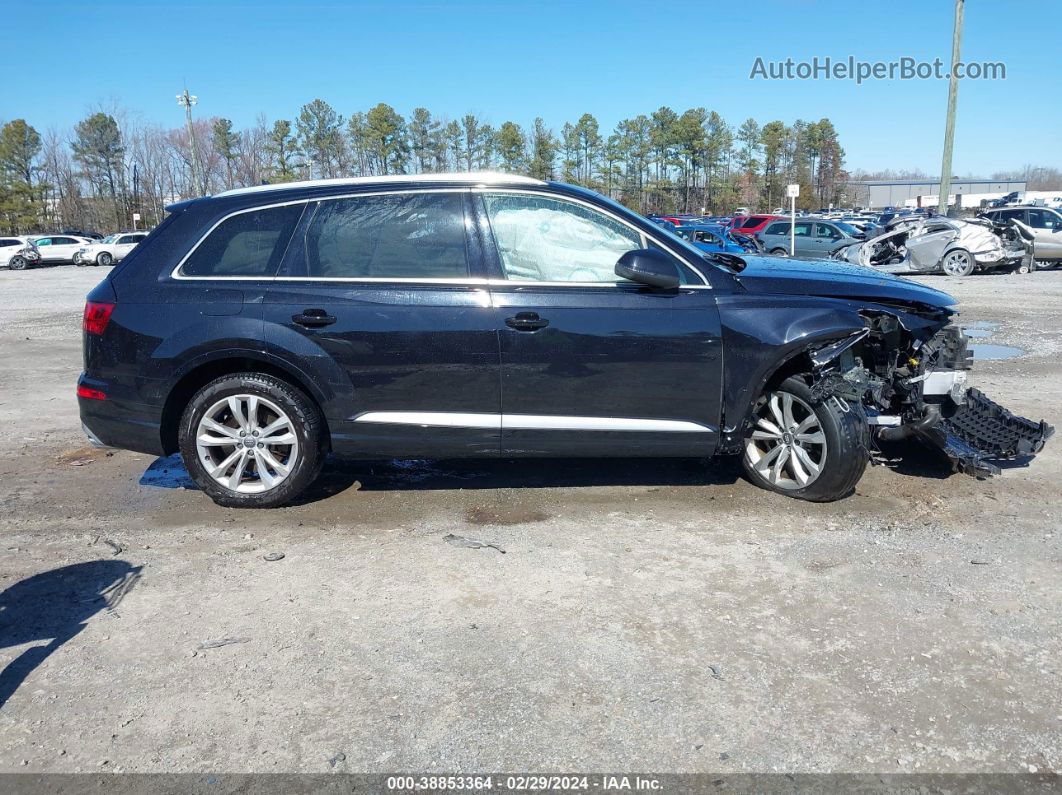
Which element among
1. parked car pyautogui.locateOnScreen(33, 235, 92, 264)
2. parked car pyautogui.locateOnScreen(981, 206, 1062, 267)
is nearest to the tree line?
parked car pyautogui.locateOnScreen(33, 235, 92, 264)

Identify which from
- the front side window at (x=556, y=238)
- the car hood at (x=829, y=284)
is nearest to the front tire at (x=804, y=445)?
the car hood at (x=829, y=284)

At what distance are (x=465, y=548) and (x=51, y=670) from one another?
1.87 meters

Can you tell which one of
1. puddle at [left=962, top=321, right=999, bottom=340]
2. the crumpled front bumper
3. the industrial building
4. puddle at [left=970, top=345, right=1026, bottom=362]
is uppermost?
the industrial building

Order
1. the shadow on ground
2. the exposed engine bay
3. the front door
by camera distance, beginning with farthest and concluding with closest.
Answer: the exposed engine bay, the front door, the shadow on ground

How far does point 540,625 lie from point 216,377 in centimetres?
258

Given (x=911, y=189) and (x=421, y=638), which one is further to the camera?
(x=911, y=189)

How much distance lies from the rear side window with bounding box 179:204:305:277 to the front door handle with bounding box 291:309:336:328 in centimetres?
36

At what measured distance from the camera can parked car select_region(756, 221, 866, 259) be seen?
2750cm

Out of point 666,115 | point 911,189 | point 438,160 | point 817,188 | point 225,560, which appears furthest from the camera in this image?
point 911,189

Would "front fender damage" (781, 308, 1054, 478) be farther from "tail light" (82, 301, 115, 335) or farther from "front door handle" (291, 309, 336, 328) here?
"tail light" (82, 301, 115, 335)

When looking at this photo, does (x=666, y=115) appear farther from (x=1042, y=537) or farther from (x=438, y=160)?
(x=1042, y=537)

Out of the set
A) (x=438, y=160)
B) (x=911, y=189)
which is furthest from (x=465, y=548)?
(x=911, y=189)

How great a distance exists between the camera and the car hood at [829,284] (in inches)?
191

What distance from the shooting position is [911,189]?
135 m
